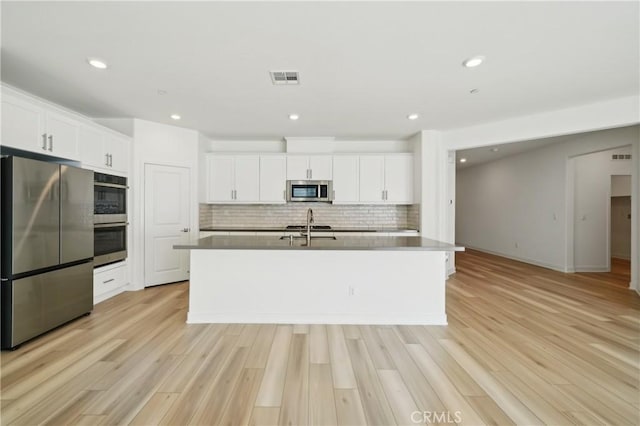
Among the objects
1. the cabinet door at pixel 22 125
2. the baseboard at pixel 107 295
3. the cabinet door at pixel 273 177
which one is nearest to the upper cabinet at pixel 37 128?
the cabinet door at pixel 22 125

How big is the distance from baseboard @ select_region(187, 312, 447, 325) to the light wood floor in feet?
0.29

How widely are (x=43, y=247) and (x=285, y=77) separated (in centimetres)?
283

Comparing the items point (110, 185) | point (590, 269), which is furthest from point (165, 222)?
point (590, 269)

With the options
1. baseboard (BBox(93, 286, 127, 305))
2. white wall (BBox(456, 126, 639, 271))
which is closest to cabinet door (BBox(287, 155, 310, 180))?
baseboard (BBox(93, 286, 127, 305))

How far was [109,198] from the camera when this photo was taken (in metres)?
3.68

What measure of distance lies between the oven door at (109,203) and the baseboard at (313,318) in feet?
6.09

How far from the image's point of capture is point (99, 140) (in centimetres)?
352

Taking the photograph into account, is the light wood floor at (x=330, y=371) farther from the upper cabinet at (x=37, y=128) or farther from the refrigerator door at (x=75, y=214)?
the upper cabinet at (x=37, y=128)

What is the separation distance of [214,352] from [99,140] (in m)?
3.11

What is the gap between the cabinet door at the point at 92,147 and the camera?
3.26 metres

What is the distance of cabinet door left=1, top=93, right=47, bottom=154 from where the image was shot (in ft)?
8.06

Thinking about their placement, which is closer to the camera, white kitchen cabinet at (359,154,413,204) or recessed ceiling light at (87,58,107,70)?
recessed ceiling light at (87,58,107,70)

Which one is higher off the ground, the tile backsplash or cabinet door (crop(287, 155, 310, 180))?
cabinet door (crop(287, 155, 310, 180))

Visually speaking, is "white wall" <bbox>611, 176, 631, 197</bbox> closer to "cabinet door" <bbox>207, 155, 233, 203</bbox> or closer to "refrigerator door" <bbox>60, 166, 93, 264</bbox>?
"cabinet door" <bbox>207, 155, 233, 203</bbox>
